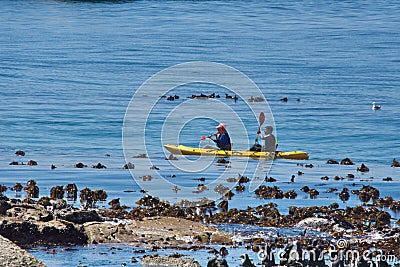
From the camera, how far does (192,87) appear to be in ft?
169

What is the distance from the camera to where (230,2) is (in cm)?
10912

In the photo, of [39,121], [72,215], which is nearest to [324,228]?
[72,215]

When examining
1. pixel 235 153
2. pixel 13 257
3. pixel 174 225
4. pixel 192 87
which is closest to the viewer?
pixel 13 257

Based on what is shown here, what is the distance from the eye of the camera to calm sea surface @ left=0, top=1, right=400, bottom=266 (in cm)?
2591

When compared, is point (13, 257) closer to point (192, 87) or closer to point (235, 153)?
point (235, 153)

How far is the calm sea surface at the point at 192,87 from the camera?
2591cm

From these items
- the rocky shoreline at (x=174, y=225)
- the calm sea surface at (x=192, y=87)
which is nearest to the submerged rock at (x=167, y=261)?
the rocky shoreline at (x=174, y=225)

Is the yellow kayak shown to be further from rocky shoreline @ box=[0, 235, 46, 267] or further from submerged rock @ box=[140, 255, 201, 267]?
rocky shoreline @ box=[0, 235, 46, 267]

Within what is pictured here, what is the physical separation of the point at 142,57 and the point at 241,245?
2048 inches

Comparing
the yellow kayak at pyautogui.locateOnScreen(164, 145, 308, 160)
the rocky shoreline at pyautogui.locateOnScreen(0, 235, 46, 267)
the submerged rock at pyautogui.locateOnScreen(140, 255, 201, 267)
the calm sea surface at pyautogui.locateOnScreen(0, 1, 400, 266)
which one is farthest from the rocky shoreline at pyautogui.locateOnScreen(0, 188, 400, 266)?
the yellow kayak at pyautogui.locateOnScreen(164, 145, 308, 160)

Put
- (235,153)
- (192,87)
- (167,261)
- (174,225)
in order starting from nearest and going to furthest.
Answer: (167,261) < (174,225) < (235,153) < (192,87)

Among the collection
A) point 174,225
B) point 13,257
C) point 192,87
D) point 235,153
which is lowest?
point 13,257

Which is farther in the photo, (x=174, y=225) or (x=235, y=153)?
(x=235, y=153)

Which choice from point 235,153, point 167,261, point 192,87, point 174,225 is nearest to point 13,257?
point 167,261
